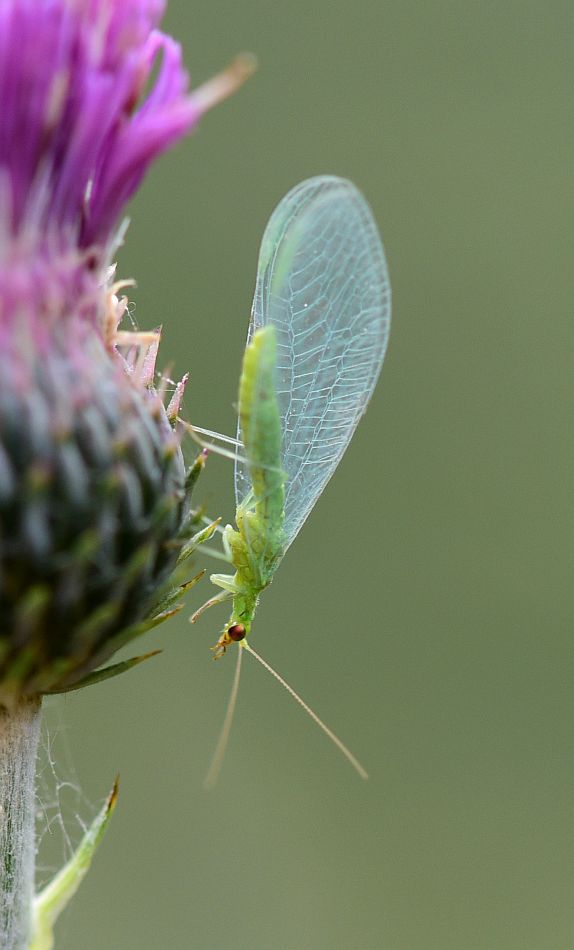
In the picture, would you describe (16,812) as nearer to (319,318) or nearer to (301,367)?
(301,367)

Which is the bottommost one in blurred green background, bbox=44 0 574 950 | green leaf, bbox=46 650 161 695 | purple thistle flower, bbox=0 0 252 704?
blurred green background, bbox=44 0 574 950

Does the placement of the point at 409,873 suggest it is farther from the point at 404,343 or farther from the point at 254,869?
the point at 404,343

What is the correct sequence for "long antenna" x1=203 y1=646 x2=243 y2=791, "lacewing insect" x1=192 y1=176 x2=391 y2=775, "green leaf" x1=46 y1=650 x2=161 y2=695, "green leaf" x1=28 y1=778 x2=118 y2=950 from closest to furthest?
"green leaf" x1=46 y1=650 x2=161 y2=695, "green leaf" x1=28 y1=778 x2=118 y2=950, "lacewing insect" x1=192 y1=176 x2=391 y2=775, "long antenna" x1=203 y1=646 x2=243 y2=791

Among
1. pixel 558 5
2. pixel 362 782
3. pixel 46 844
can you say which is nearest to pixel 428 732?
pixel 362 782

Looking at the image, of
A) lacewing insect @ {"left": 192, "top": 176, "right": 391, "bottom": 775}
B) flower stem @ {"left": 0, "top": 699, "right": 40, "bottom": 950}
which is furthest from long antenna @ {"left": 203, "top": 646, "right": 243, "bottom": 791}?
flower stem @ {"left": 0, "top": 699, "right": 40, "bottom": 950}

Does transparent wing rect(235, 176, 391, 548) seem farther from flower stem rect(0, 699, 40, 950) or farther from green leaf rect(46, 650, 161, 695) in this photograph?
flower stem rect(0, 699, 40, 950)

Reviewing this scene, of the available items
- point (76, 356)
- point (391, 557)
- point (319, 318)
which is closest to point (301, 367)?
point (319, 318)

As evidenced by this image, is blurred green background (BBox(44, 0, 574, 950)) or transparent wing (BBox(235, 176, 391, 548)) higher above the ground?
transparent wing (BBox(235, 176, 391, 548))
